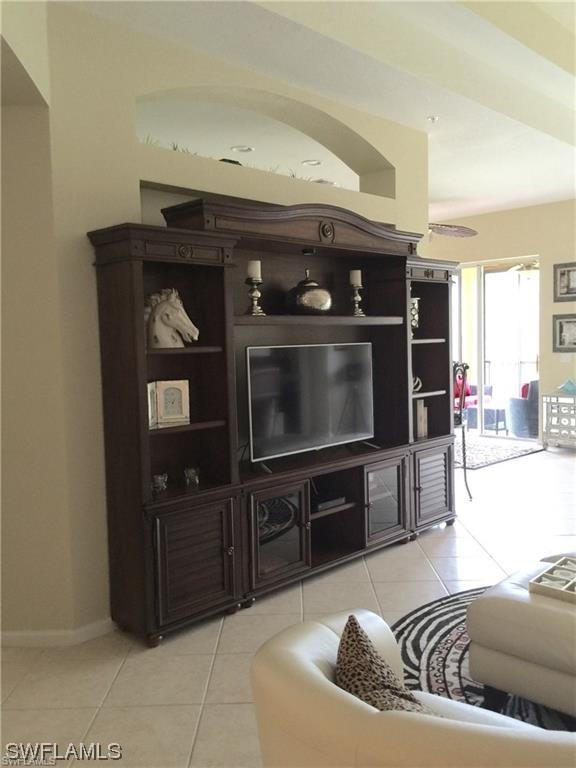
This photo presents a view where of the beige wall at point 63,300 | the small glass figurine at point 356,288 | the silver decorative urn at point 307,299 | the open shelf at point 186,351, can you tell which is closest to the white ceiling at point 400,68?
the beige wall at point 63,300

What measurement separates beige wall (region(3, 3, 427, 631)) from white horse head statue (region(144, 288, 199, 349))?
0.92 feet

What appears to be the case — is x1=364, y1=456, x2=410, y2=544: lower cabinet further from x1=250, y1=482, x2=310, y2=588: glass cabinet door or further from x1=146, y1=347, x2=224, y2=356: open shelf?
x1=146, y1=347, x2=224, y2=356: open shelf

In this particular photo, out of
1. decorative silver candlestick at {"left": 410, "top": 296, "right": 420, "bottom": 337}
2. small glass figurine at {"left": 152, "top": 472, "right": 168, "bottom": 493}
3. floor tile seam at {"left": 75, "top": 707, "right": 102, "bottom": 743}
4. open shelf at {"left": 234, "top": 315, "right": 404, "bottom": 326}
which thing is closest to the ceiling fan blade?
decorative silver candlestick at {"left": 410, "top": 296, "right": 420, "bottom": 337}

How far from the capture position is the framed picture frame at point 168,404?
3.21m

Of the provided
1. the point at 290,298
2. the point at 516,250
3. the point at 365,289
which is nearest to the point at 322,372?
the point at 290,298

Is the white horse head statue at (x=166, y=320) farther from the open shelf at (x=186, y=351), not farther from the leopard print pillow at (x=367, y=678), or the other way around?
the leopard print pillow at (x=367, y=678)

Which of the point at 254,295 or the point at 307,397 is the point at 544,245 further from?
the point at 254,295

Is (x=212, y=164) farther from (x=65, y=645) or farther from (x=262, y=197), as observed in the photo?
(x=65, y=645)

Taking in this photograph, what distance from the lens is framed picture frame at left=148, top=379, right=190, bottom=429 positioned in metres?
3.21

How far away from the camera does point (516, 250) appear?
8219mm

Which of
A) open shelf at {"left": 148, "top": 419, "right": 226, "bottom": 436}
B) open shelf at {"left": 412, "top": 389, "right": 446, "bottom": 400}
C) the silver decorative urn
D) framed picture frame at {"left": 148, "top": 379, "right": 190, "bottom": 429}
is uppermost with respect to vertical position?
the silver decorative urn

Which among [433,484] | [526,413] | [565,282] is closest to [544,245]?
[565,282]

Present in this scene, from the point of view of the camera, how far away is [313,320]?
12.6 feet

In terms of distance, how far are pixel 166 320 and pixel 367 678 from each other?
2149 mm
